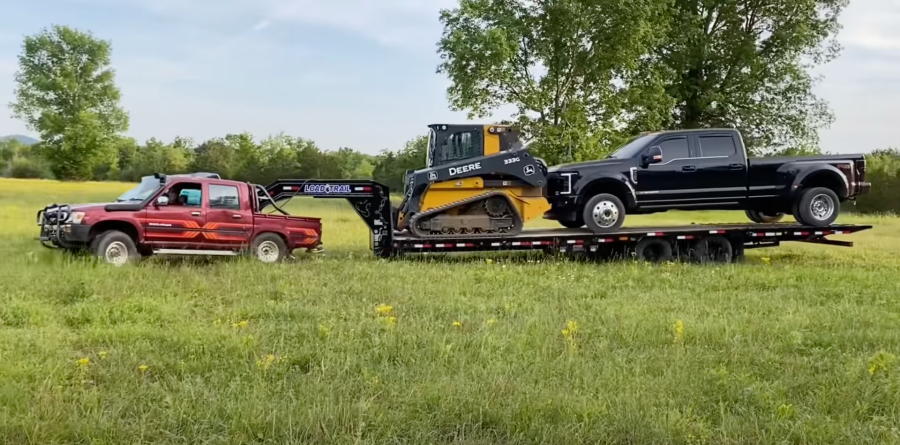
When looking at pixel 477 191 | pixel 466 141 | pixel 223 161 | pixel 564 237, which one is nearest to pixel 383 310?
pixel 477 191

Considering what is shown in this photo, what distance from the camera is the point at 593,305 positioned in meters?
7.97

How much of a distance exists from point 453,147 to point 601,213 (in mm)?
2808

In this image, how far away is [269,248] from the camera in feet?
40.2

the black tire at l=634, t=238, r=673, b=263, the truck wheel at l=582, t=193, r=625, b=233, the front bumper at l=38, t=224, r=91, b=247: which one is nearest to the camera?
the front bumper at l=38, t=224, r=91, b=247

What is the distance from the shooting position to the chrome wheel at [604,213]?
12320 mm

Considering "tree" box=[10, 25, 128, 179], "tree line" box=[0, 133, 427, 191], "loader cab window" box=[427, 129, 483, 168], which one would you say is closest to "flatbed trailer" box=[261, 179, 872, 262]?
"loader cab window" box=[427, 129, 483, 168]

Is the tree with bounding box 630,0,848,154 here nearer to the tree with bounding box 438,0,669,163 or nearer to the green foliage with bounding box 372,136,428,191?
the tree with bounding box 438,0,669,163

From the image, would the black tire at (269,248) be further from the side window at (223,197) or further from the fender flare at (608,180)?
the fender flare at (608,180)

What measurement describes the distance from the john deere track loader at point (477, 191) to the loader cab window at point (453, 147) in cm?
2

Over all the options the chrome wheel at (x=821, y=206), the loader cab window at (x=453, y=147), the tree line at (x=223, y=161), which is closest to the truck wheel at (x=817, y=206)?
the chrome wheel at (x=821, y=206)

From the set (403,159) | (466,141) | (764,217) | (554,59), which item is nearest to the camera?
(466,141)

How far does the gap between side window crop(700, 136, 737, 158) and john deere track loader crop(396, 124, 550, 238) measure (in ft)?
9.38

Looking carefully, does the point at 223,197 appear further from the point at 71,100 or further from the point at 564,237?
the point at 71,100

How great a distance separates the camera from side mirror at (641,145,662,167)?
12.3m
